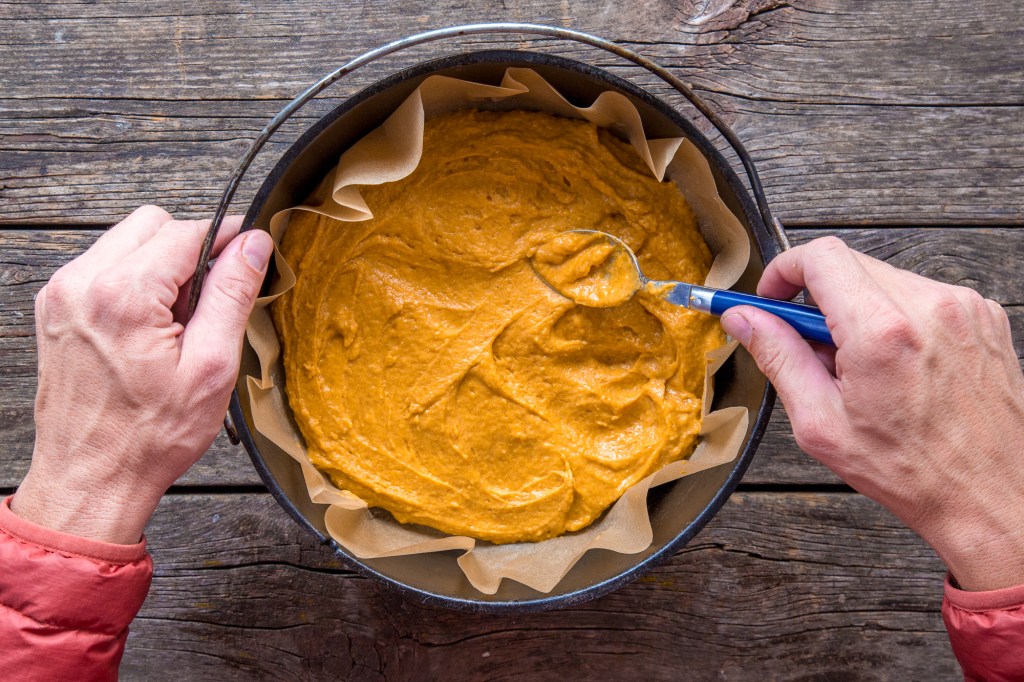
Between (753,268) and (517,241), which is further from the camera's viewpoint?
(517,241)

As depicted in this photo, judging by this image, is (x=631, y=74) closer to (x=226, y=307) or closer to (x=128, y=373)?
(x=226, y=307)

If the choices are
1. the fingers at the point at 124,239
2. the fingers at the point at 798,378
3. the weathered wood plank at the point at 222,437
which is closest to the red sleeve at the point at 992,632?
the fingers at the point at 798,378

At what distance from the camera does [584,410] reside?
149cm

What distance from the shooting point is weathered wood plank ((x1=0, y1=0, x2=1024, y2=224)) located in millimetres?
1537

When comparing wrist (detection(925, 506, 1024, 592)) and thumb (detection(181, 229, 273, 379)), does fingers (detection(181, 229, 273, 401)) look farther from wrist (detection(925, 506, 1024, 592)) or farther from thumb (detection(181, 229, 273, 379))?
wrist (detection(925, 506, 1024, 592))

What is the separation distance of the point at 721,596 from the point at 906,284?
31.0 inches

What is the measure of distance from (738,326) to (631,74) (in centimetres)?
67

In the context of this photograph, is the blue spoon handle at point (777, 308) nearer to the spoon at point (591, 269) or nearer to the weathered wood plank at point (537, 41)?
the spoon at point (591, 269)

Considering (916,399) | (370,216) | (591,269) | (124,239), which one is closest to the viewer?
(916,399)

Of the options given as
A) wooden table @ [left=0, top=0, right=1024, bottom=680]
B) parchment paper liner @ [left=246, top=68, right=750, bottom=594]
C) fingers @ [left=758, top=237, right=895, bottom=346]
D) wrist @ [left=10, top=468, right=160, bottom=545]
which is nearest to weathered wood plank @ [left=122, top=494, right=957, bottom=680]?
wooden table @ [left=0, top=0, right=1024, bottom=680]

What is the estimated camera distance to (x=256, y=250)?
1.16m

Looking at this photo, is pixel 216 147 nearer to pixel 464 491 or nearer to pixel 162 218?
pixel 162 218

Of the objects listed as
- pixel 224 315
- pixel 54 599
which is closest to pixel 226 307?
pixel 224 315

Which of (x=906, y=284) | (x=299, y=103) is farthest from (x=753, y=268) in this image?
(x=299, y=103)
